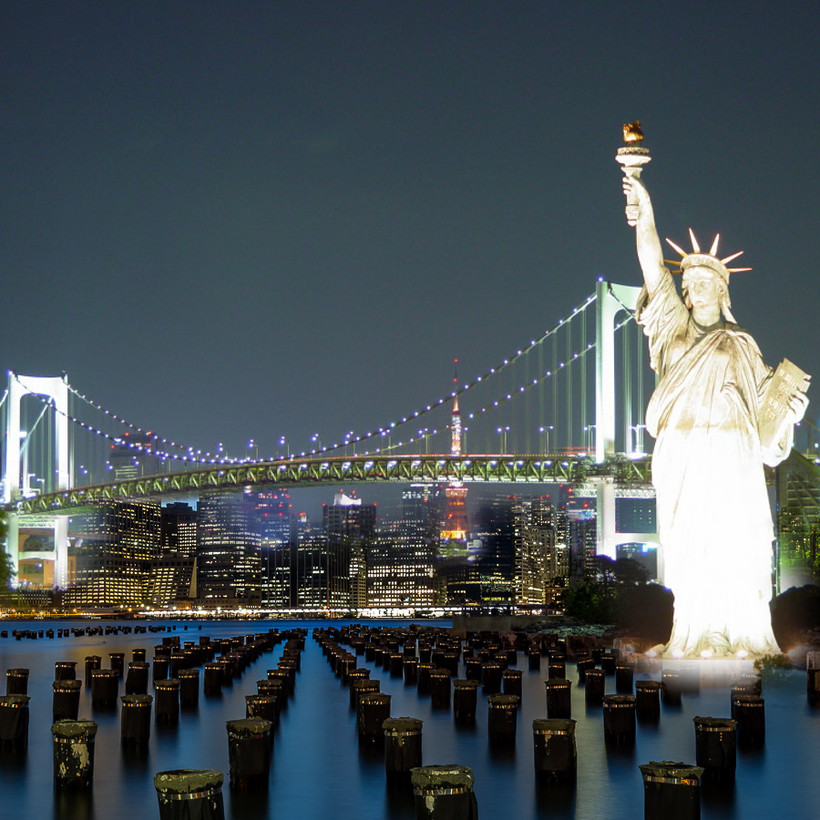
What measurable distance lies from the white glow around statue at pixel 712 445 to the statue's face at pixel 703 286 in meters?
0.02

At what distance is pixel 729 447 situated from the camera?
20391 mm

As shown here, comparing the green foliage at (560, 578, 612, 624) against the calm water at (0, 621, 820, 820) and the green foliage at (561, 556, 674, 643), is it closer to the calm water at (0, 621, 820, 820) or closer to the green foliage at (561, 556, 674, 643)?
the green foliage at (561, 556, 674, 643)

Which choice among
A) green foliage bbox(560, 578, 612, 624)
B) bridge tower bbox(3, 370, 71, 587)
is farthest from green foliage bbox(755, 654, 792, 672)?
bridge tower bbox(3, 370, 71, 587)

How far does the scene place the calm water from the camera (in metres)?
10.3

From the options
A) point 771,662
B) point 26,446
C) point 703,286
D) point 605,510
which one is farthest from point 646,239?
point 26,446

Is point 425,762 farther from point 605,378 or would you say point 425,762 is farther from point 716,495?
point 605,378

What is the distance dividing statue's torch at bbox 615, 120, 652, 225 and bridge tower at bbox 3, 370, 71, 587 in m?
71.3

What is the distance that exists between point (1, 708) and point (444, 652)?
42.5 feet

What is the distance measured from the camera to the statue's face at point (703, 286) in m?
20.8

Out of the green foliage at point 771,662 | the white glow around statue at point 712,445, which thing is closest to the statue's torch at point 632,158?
the white glow around statue at point 712,445

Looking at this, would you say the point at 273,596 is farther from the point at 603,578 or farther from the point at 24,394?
the point at 603,578

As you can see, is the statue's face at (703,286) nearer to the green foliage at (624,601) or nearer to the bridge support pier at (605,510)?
the green foliage at (624,601)

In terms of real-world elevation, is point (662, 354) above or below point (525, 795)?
above

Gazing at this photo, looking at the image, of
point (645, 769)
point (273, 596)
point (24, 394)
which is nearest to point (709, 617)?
point (645, 769)
